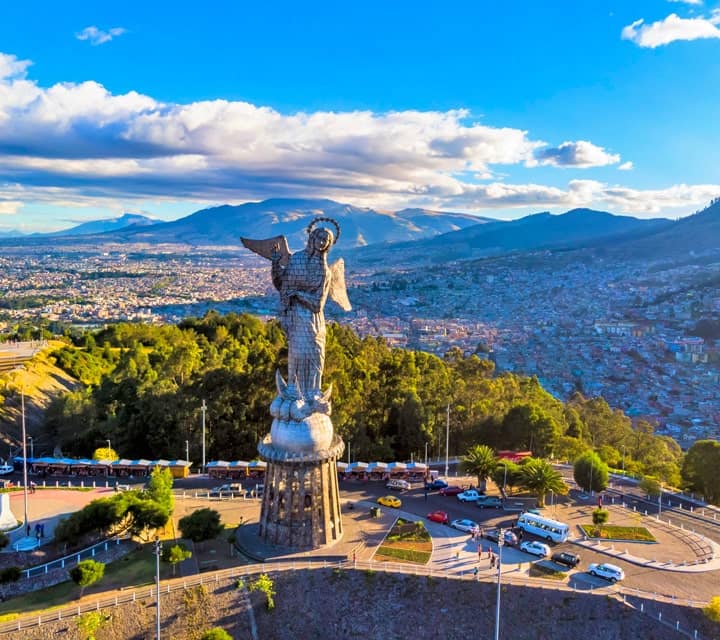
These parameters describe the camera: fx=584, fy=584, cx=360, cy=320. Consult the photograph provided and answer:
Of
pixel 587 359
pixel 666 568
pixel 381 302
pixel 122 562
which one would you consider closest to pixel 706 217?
pixel 381 302

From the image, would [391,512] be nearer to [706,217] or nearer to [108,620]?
[108,620]

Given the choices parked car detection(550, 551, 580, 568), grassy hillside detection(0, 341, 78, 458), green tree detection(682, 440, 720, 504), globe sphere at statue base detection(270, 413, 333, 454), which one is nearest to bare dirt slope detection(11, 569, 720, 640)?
parked car detection(550, 551, 580, 568)

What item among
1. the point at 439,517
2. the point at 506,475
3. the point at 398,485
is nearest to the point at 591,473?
the point at 506,475

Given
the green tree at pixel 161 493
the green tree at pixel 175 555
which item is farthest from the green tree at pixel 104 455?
the green tree at pixel 175 555

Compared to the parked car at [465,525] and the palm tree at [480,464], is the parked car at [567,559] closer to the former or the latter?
the parked car at [465,525]

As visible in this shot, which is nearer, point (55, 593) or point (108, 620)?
point (108, 620)

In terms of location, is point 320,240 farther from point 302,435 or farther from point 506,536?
point 506,536
